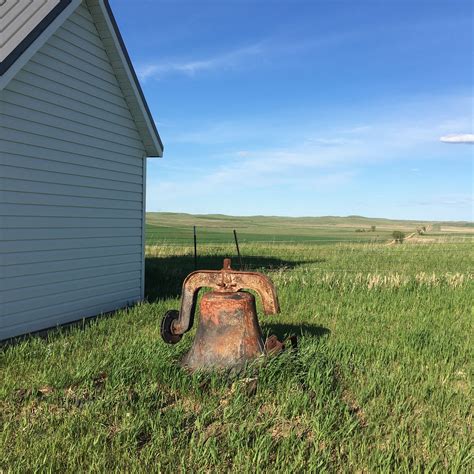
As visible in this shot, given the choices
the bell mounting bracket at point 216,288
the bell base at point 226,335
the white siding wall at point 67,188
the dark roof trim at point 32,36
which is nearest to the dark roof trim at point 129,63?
the white siding wall at point 67,188

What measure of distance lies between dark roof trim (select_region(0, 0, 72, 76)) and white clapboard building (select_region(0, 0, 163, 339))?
0.06 ft

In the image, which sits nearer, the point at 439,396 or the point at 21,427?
the point at 21,427

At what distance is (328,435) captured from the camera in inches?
160

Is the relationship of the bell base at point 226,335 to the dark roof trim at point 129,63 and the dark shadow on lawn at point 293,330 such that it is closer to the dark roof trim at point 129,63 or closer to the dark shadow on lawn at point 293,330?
the dark shadow on lawn at point 293,330

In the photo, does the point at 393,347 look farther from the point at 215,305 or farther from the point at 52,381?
the point at 52,381

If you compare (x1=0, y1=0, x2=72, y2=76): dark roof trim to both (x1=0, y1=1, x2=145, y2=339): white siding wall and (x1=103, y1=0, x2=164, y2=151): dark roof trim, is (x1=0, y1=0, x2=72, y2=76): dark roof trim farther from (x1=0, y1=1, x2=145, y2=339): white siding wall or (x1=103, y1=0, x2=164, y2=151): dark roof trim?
(x1=103, y1=0, x2=164, y2=151): dark roof trim

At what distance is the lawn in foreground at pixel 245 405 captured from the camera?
3.71 metres

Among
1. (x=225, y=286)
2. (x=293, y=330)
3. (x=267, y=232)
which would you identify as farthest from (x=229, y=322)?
(x=267, y=232)

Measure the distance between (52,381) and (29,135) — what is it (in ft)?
14.7

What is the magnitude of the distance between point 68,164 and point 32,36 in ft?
7.73

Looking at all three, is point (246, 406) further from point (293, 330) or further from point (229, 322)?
point (293, 330)

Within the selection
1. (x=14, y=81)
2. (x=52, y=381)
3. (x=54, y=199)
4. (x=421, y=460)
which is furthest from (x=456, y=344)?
(x=14, y=81)

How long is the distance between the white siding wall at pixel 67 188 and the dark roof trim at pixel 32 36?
0.62m

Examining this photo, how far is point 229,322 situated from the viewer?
537 cm
